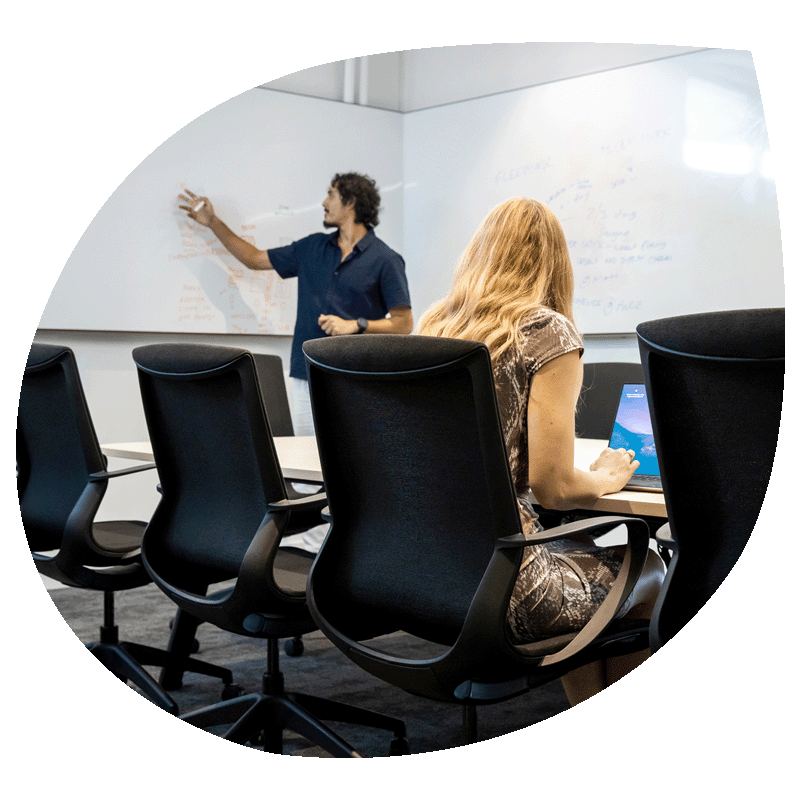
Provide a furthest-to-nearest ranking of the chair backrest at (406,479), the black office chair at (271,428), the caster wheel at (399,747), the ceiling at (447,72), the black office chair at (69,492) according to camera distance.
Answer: the ceiling at (447,72) < the black office chair at (271,428) < the black office chair at (69,492) < the caster wheel at (399,747) < the chair backrest at (406,479)

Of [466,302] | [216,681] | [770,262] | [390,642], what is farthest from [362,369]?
[770,262]

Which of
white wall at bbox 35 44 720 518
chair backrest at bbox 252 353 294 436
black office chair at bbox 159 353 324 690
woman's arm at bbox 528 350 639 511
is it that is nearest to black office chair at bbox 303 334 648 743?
woman's arm at bbox 528 350 639 511

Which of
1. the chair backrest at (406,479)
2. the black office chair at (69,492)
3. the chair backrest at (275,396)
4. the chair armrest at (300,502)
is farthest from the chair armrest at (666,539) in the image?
the chair backrest at (275,396)

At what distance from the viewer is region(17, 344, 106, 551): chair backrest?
7.88 feet

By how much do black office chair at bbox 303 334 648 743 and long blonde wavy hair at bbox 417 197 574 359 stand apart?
13.6 inches

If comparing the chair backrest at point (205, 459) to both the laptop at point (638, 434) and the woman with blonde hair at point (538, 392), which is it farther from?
the laptop at point (638, 434)

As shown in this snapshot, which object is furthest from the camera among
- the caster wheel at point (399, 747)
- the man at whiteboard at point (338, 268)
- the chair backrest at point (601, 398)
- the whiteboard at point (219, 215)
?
the man at whiteboard at point (338, 268)

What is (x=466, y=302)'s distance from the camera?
1.91m

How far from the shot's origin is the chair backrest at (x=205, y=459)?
197 cm

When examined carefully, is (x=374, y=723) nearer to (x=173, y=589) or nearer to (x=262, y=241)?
(x=173, y=589)

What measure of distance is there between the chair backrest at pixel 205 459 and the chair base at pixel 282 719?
346 mm

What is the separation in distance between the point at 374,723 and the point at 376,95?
4.01 meters

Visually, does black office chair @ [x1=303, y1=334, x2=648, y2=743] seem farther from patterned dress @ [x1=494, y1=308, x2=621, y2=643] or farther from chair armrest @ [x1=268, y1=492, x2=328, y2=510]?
chair armrest @ [x1=268, y1=492, x2=328, y2=510]

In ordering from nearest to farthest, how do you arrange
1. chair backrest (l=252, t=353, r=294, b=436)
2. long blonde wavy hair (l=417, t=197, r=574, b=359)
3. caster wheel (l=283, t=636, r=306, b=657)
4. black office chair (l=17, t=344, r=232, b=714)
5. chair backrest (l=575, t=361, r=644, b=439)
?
long blonde wavy hair (l=417, t=197, r=574, b=359)
black office chair (l=17, t=344, r=232, b=714)
chair backrest (l=575, t=361, r=644, b=439)
caster wheel (l=283, t=636, r=306, b=657)
chair backrest (l=252, t=353, r=294, b=436)
